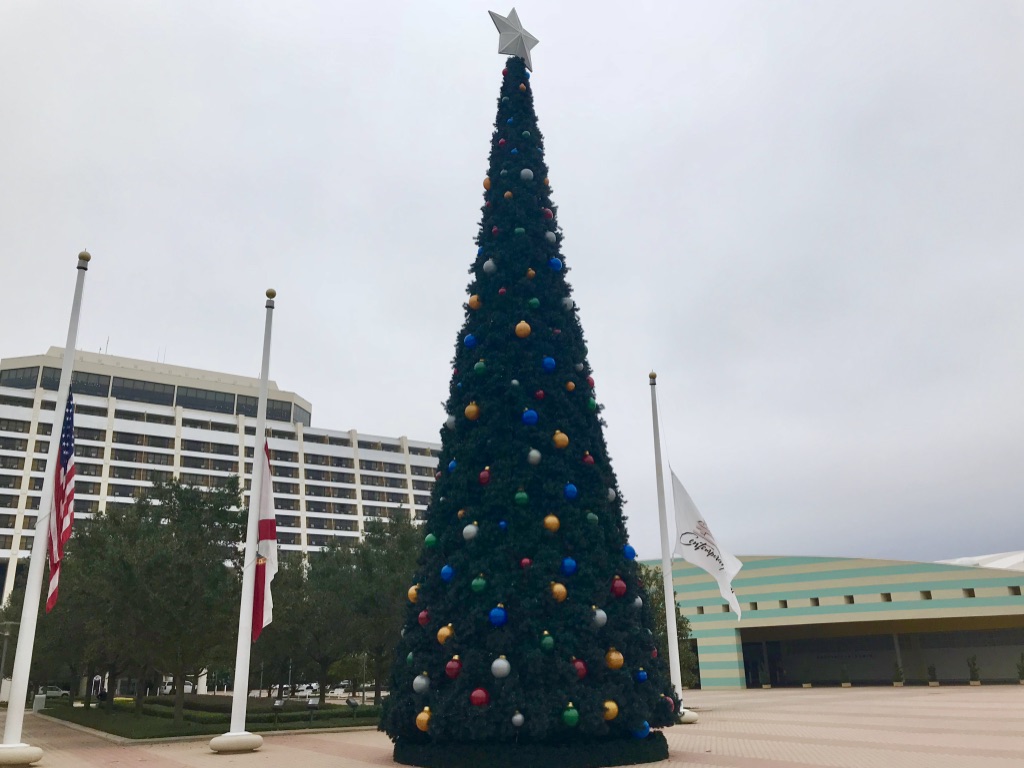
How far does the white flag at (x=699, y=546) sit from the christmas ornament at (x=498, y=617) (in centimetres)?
804

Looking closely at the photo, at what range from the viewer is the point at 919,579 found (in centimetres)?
4041

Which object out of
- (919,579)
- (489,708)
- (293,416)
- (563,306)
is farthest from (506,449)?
(293,416)

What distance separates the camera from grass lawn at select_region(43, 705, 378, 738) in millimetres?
20031

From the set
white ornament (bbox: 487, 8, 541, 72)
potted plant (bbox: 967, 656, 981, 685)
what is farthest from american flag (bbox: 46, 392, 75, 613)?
potted plant (bbox: 967, 656, 981, 685)

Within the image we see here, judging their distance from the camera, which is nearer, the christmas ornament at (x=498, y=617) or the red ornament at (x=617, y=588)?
the christmas ornament at (x=498, y=617)

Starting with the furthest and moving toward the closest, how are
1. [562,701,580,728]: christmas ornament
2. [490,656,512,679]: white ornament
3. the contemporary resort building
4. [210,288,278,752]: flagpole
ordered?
1. the contemporary resort building
2. [210,288,278,752]: flagpole
3. [490,656,512,679]: white ornament
4. [562,701,580,728]: christmas ornament

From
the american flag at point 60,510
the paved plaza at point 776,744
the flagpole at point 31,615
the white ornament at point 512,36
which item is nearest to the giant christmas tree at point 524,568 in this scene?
the paved plaza at point 776,744

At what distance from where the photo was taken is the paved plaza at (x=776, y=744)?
1228 cm

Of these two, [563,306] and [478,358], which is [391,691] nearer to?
[478,358]

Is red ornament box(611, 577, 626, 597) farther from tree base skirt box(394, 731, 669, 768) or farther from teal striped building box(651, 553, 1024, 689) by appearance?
teal striped building box(651, 553, 1024, 689)

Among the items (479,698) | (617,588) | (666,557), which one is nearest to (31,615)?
(479,698)

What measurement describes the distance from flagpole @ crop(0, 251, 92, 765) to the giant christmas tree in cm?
725

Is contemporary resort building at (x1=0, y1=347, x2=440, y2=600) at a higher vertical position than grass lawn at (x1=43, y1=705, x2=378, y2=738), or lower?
higher

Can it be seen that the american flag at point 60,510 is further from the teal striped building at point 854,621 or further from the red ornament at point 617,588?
the teal striped building at point 854,621
